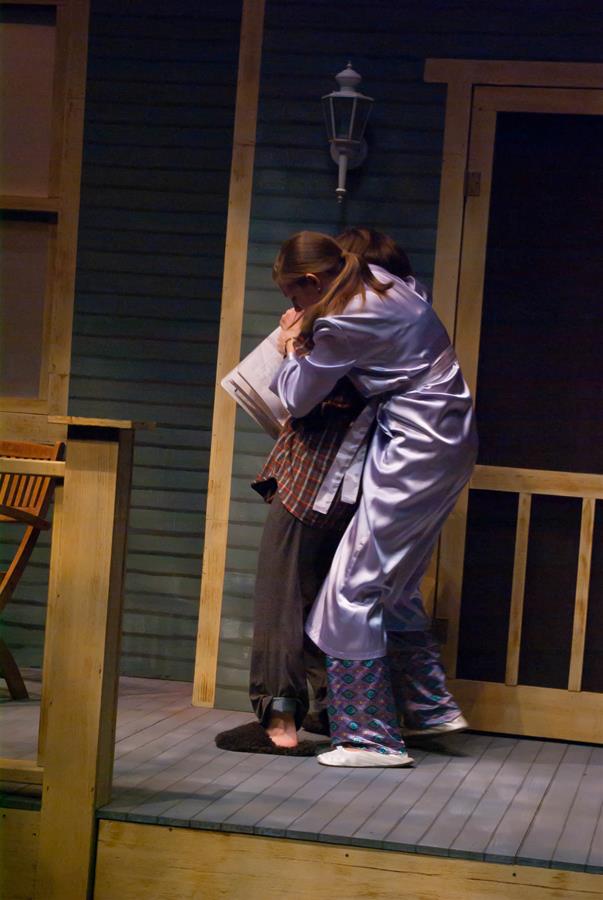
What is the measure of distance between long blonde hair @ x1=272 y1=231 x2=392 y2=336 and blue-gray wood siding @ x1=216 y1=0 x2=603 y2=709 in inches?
31.2

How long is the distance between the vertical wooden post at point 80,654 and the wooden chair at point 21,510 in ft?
3.22

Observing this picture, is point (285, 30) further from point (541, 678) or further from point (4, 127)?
point (541, 678)

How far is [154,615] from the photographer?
5996 mm

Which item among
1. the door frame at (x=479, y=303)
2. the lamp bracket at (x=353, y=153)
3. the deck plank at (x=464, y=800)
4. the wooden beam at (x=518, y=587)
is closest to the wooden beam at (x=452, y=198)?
the door frame at (x=479, y=303)

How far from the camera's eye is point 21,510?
5.23m

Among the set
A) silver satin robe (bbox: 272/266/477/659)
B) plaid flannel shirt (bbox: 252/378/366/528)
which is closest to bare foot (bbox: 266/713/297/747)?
silver satin robe (bbox: 272/266/477/659)

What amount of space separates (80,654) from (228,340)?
6.39 ft

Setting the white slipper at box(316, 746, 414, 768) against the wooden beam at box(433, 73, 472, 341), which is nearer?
the white slipper at box(316, 746, 414, 768)

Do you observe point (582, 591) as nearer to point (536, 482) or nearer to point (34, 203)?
point (536, 482)

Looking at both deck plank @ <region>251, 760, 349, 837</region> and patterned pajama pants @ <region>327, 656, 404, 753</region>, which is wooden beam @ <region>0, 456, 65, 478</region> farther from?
patterned pajama pants @ <region>327, 656, 404, 753</region>

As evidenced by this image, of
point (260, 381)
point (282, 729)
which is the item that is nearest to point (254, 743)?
point (282, 729)

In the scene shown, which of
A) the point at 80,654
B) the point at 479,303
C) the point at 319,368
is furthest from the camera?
the point at 479,303

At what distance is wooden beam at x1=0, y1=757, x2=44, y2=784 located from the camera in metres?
3.75

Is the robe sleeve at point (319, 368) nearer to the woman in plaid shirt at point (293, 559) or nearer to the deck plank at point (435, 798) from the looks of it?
the woman in plaid shirt at point (293, 559)
